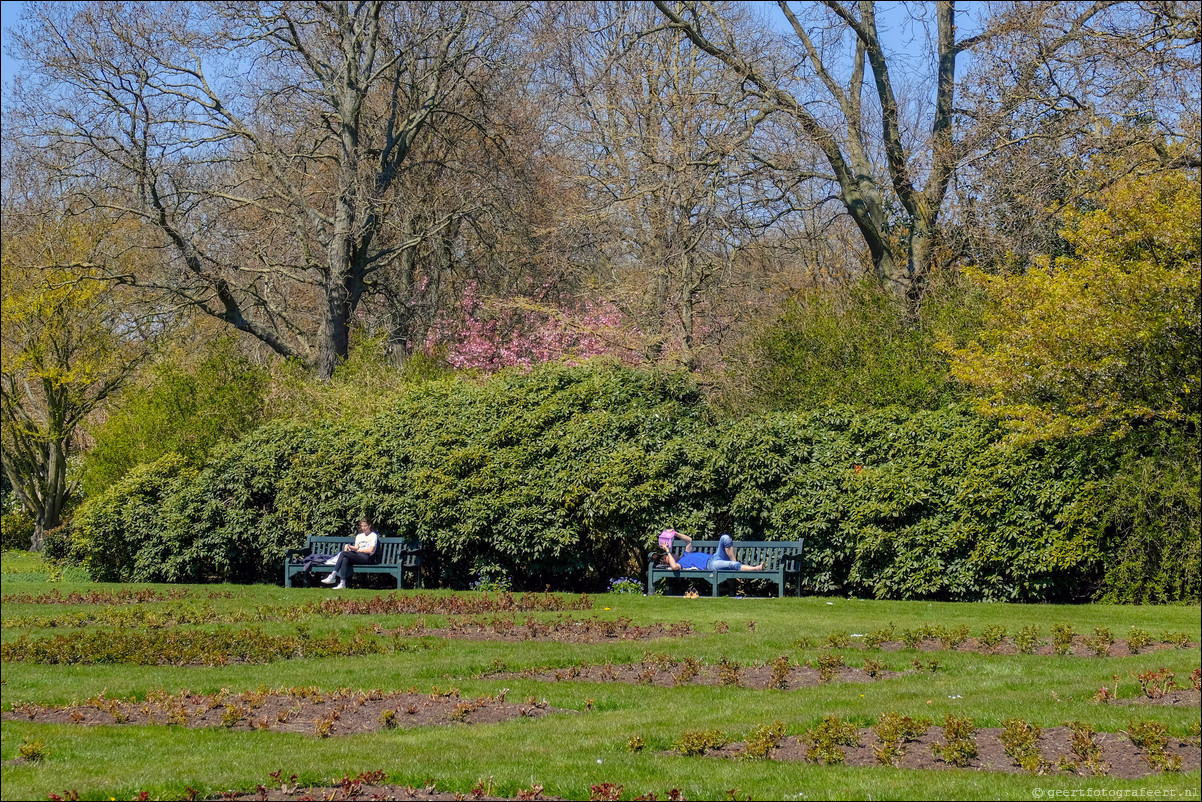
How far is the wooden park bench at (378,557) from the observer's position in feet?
52.3

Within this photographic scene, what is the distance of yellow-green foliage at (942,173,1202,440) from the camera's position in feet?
41.3

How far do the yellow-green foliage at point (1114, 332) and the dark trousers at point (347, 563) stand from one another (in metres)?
8.71

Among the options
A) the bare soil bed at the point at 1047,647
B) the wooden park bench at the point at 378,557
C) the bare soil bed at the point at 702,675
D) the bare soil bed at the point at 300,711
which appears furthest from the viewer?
the wooden park bench at the point at 378,557

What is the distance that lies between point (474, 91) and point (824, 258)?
10.9 metres

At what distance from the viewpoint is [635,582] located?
15344mm

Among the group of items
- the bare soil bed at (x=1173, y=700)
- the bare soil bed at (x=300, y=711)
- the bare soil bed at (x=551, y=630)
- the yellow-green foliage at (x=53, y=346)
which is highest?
the yellow-green foliage at (x=53, y=346)

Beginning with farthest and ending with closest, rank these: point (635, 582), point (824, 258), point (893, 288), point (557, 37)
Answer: point (824, 258) → point (557, 37) → point (893, 288) → point (635, 582)

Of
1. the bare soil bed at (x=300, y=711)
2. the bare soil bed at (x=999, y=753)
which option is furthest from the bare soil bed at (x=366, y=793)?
the bare soil bed at (x=999, y=753)

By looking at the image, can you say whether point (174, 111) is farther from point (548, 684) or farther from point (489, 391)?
point (548, 684)

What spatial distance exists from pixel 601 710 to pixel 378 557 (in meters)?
9.57

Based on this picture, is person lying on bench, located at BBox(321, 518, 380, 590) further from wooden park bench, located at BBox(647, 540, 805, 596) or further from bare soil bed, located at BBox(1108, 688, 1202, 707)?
bare soil bed, located at BBox(1108, 688, 1202, 707)

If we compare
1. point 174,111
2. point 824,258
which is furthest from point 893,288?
point 174,111

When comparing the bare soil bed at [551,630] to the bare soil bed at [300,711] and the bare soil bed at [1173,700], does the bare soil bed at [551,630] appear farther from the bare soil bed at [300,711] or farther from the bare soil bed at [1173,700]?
the bare soil bed at [1173,700]

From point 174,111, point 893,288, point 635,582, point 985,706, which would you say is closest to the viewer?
point 985,706
